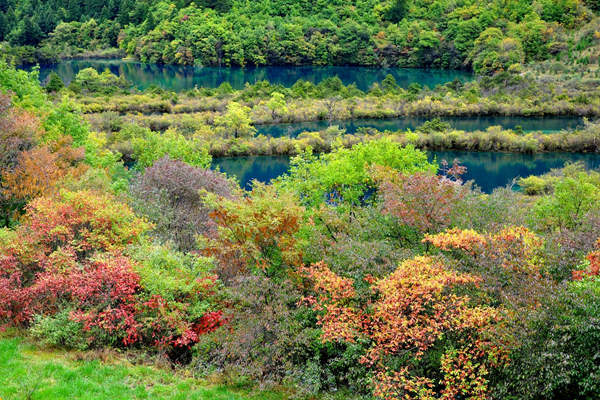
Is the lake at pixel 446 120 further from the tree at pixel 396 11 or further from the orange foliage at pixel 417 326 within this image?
the tree at pixel 396 11

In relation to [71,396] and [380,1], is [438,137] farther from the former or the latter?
[380,1]

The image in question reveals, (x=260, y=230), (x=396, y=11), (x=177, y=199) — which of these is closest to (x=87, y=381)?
(x=260, y=230)

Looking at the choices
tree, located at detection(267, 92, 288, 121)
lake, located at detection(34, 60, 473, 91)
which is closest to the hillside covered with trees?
lake, located at detection(34, 60, 473, 91)

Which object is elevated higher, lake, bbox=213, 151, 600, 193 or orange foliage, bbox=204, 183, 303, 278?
orange foliage, bbox=204, 183, 303, 278

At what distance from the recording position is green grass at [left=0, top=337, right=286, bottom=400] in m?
12.1

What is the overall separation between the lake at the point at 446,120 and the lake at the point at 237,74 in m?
31.0

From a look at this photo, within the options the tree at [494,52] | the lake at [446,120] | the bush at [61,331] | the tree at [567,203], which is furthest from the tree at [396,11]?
the bush at [61,331]

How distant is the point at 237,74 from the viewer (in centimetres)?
10988

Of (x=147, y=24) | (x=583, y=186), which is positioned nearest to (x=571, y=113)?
(x=583, y=186)

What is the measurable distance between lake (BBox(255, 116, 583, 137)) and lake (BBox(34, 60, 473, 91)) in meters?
31.0

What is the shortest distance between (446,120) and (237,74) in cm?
5454

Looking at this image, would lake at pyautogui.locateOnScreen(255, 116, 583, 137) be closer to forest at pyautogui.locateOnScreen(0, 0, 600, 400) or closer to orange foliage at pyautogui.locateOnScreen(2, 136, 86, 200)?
forest at pyautogui.locateOnScreen(0, 0, 600, 400)

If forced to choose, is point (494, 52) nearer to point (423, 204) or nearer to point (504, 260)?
point (423, 204)

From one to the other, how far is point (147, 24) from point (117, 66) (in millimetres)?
19651
